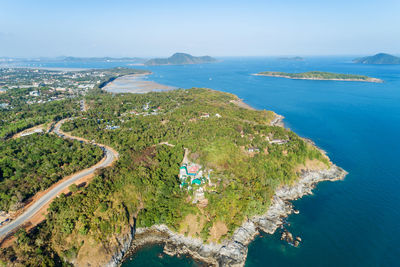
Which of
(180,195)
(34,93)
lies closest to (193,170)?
(180,195)

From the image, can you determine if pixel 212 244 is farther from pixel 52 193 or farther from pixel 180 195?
pixel 52 193

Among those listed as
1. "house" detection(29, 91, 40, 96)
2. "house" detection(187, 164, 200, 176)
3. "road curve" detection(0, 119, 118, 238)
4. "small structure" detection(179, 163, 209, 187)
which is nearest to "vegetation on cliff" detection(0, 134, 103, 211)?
"road curve" detection(0, 119, 118, 238)

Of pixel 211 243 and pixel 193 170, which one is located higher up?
pixel 193 170

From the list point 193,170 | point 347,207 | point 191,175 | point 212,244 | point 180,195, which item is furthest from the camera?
point 193,170

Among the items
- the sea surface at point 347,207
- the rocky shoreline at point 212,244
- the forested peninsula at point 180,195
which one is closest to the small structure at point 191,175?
the forested peninsula at point 180,195

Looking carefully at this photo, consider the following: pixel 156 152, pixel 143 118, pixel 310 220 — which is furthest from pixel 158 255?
pixel 143 118

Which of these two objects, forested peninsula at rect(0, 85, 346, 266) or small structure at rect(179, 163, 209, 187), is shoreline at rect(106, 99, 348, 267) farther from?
small structure at rect(179, 163, 209, 187)
